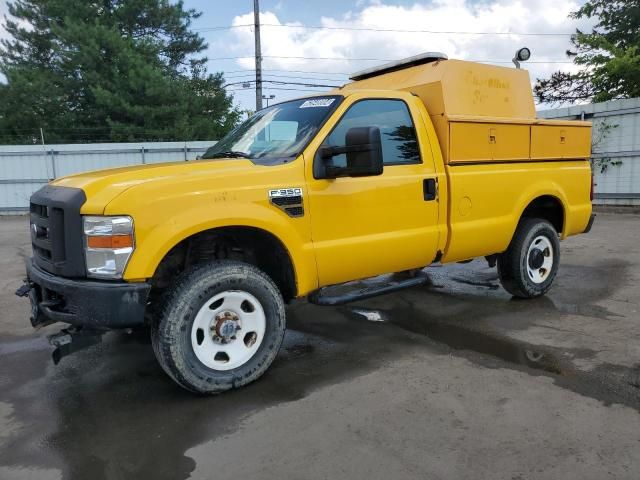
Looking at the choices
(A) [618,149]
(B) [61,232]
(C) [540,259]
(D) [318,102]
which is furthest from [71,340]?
(A) [618,149]

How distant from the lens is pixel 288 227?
12.5 ft

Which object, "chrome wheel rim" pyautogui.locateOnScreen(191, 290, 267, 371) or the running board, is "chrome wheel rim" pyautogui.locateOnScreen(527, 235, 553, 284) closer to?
the running board

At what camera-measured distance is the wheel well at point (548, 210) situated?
582 cm

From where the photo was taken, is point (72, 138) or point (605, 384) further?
point (72, 138)

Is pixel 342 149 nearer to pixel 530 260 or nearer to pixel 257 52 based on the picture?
pixel 530 260

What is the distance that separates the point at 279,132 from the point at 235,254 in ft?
3.38

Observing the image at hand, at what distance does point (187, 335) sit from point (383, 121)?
2.34 metres

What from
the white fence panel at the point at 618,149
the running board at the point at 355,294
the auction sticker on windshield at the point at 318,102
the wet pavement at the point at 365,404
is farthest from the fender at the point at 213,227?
the white fence panel at the point at 618,149

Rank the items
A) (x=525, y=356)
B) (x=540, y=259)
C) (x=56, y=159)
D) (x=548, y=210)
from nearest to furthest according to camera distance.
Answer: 1. (x=525, y=356)
2. (x=540, y=259)
3. (x=548, y=210)
4. (x=56, y=159)

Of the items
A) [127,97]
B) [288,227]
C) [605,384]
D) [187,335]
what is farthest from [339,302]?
[127,97]

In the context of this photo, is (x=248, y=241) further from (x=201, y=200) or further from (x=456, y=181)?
(x=456, y=181)

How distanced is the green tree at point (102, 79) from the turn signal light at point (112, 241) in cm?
2047

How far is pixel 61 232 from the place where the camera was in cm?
341

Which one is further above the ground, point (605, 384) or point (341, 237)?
point (341, 237)
